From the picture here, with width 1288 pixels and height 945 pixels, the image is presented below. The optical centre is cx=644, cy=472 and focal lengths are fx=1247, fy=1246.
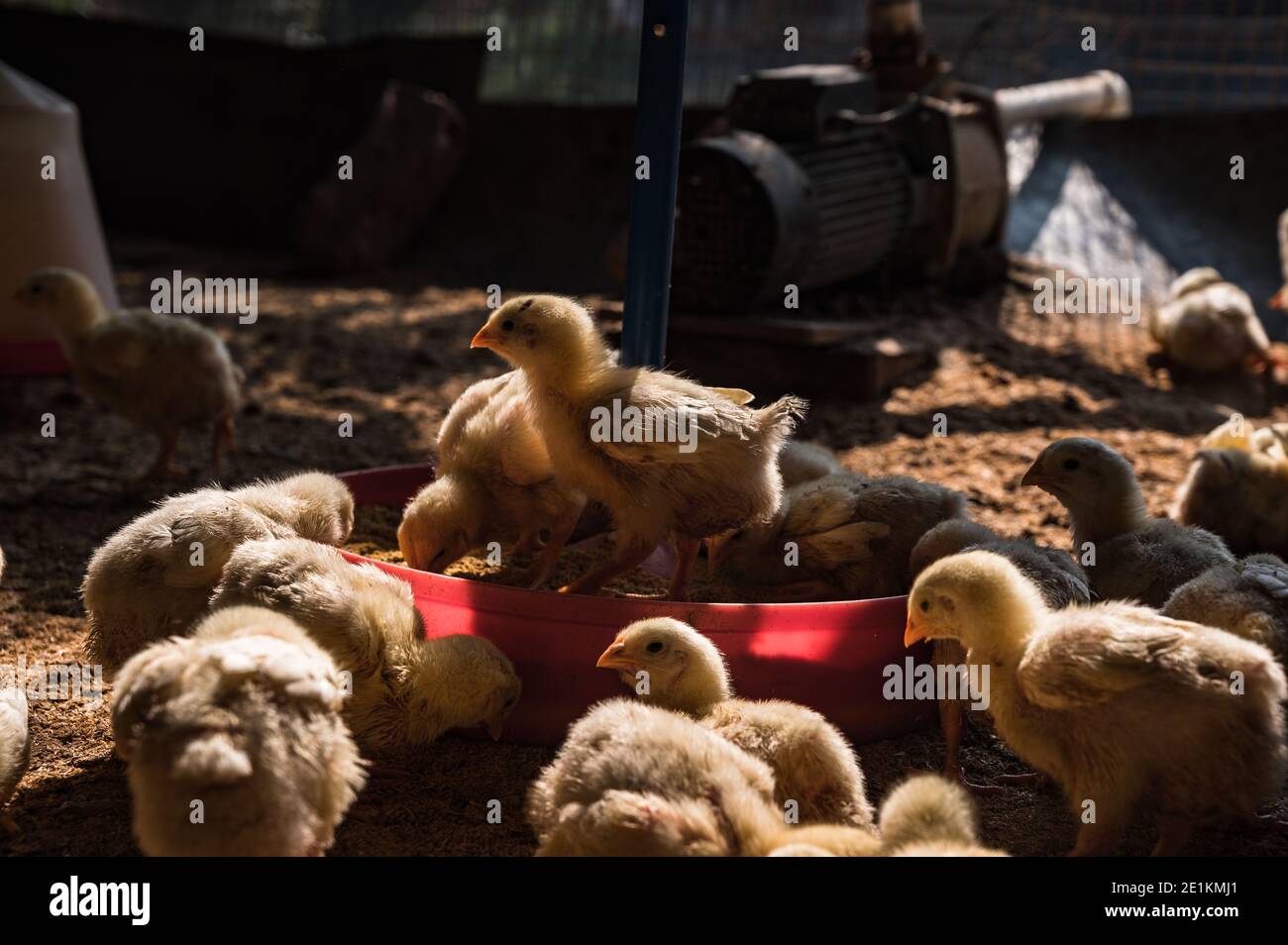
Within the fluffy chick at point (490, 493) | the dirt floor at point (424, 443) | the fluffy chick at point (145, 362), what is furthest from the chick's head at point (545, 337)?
the fluffy chick at point (145, 362)

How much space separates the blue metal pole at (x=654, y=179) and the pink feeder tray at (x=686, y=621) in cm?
101

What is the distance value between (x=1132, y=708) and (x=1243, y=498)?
2.50 metres

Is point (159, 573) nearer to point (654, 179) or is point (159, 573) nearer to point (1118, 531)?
point (654, 179)

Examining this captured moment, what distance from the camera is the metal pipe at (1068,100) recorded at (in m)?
8.79

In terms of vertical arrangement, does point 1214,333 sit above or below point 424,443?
above

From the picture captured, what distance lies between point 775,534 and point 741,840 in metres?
1.57

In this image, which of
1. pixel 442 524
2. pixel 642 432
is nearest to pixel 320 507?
pixel 442 524

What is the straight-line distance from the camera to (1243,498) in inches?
188

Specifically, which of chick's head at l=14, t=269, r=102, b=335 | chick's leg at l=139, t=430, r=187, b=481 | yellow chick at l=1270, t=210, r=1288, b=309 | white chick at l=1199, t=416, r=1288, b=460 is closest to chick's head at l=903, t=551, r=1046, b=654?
white chick at l=1199, t=416, r=1288, b=460

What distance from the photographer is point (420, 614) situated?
3273mm

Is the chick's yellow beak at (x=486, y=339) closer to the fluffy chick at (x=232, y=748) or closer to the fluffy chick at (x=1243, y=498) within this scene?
the fluffy chick at (x=232, y=748)

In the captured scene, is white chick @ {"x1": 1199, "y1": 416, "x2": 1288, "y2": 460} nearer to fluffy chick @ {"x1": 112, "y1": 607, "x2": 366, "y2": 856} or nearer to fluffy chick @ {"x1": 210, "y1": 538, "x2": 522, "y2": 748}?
fluffy chick @ {"x1": 210, "y1": 538, "x2": 522, "y2": 748}

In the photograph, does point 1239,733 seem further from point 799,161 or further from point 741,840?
point 799,161
